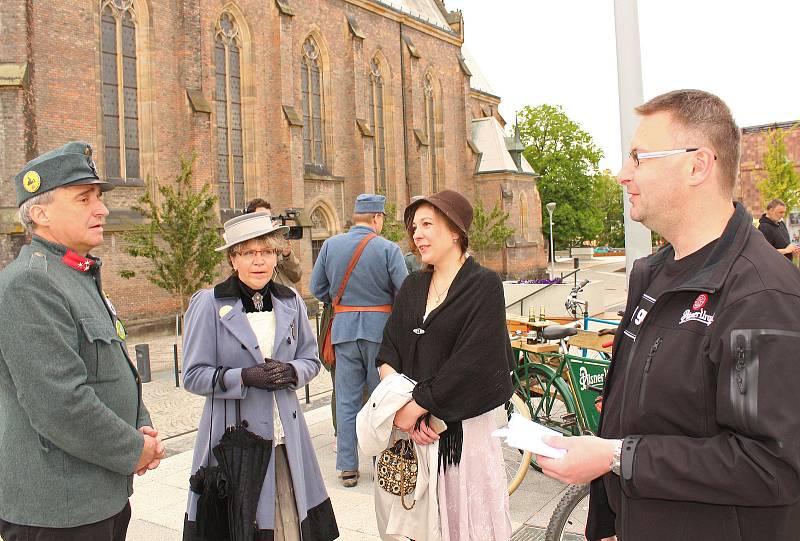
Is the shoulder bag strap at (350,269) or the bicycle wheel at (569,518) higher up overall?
the shoulder bag strap at (350,269)

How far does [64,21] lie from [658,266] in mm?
18992

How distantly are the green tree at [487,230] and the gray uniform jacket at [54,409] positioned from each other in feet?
103

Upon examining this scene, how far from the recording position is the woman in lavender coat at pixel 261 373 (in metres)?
3.45

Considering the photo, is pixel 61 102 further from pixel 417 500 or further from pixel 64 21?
pixel 417 500

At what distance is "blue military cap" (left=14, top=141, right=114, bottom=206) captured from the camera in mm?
2791

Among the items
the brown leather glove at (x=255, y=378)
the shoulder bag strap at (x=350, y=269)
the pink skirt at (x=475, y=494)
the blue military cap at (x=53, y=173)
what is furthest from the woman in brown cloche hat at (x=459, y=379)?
the shoulder bag strap at (x=350, y=269)

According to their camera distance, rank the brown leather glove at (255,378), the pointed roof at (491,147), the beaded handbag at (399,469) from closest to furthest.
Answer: the beaded handbag at (399,469) → the brown leather glove at (255,378) → the pointed roof at (491,147)

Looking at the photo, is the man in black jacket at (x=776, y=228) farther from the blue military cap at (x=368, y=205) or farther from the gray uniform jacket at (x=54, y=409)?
the gray uniform jacket at (x=54, y=409)

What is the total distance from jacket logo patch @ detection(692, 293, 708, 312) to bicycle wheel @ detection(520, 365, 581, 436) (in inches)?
133

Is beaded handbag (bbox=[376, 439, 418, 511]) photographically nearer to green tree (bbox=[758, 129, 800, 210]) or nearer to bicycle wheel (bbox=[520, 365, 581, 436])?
bicycle wheel (bbox=[520, 365, 581, 436])

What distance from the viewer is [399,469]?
11.0 feet

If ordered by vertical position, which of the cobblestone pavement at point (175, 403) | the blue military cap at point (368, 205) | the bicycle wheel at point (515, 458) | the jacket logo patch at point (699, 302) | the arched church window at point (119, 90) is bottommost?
the cobblestone pavement at point (175, 403)

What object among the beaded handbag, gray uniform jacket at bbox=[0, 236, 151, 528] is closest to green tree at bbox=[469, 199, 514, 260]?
the beaded handbag

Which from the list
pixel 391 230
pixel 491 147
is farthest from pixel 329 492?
pixel 491 147
